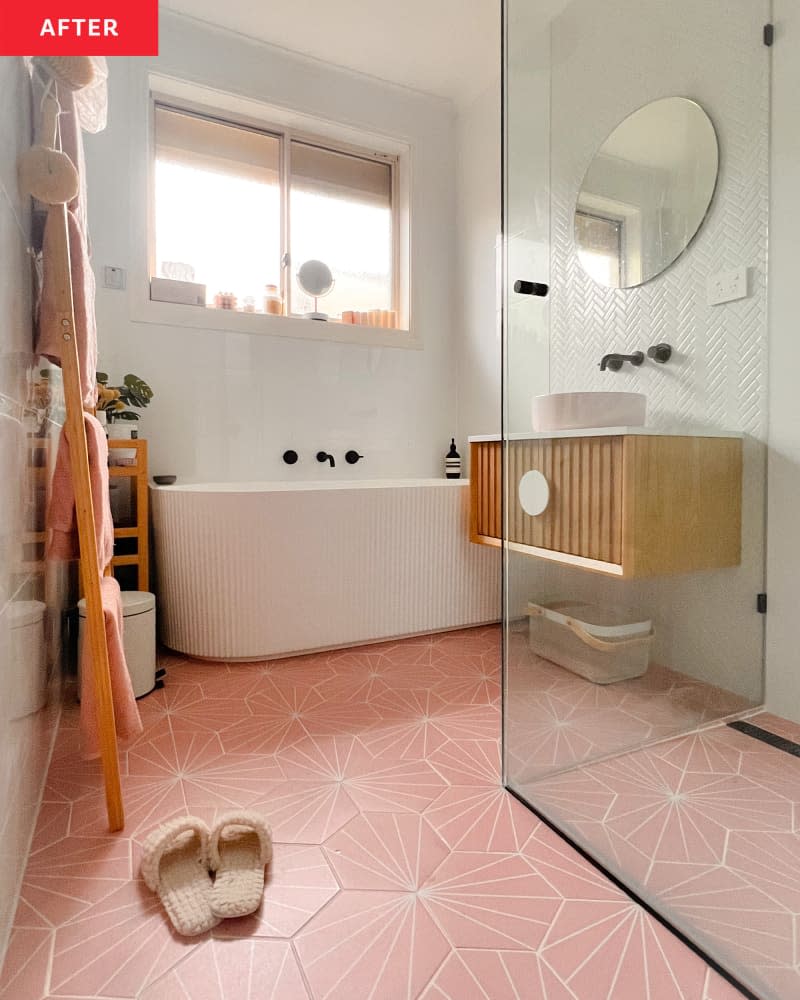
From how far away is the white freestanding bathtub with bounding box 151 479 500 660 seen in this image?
2.09 meters

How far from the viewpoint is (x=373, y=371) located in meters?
3.13

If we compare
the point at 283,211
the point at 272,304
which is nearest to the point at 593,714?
the point at 272,304

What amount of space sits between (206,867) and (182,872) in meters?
0.04

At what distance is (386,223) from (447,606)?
2207 mm

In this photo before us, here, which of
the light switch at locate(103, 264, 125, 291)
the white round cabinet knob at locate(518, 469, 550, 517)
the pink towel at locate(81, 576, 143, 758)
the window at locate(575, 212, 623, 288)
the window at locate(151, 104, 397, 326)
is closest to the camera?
the pink towel at locate(81, 576, 143, 758)

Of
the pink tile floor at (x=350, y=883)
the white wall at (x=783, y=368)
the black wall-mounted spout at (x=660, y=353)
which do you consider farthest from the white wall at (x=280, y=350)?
the white wall at (x=783, y=368)

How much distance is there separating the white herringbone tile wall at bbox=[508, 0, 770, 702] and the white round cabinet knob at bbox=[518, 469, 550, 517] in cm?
12

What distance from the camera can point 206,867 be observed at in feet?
3.49

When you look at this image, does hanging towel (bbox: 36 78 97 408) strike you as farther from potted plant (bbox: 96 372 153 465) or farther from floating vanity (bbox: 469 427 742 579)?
floating vanity (bbox: 469 427 742 579)

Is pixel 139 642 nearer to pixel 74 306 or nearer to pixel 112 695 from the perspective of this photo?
pixel 112 695

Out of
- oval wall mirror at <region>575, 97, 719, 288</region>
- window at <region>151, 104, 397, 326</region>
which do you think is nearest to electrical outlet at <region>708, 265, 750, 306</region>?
oval wall mirror at <region>575, 97, 719, 288</region>

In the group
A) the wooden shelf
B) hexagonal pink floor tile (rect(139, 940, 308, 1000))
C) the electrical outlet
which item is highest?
the electrical outlet

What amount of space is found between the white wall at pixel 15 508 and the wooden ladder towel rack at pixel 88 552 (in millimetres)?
71

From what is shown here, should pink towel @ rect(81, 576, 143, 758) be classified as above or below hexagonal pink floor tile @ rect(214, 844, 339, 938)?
above
